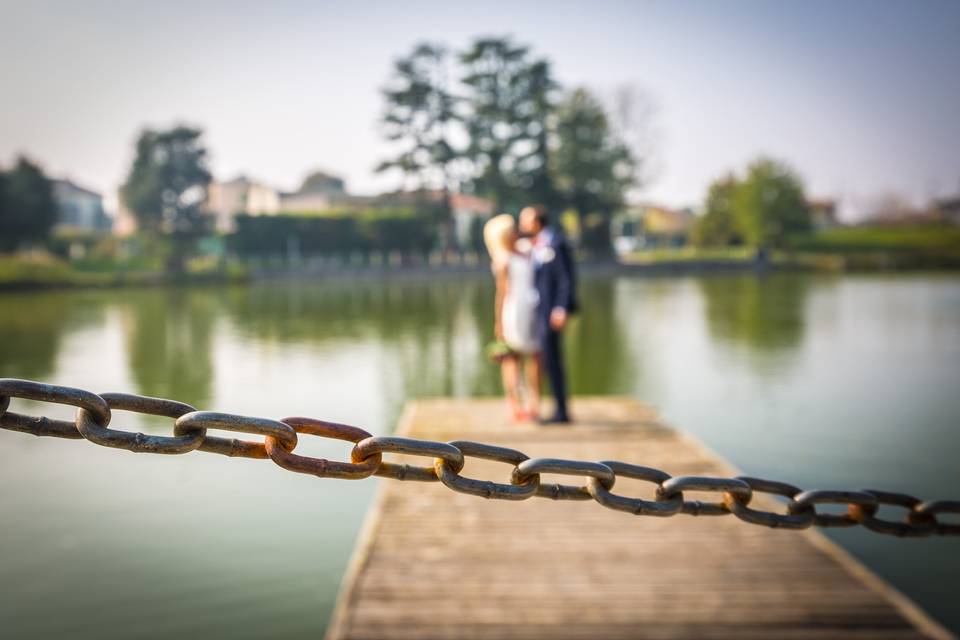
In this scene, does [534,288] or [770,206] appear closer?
[534,288]

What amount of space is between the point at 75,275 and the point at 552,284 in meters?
43.2

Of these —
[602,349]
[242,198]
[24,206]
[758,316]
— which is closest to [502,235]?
[602,349]

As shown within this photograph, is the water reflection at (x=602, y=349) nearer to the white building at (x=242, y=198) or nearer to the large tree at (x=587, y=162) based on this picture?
the large tree at (x=587, y=162)

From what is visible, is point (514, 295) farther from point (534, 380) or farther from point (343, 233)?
point (343, 233)

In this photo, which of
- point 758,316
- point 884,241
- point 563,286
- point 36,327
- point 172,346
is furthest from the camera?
point 884,241

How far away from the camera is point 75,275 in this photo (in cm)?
4219

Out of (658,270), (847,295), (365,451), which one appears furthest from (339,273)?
(365,451)

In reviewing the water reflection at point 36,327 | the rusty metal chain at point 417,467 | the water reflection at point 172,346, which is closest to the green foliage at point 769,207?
the water reflection at point 172,346

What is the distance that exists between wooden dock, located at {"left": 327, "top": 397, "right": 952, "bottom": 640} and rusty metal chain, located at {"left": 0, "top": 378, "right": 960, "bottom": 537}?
69.3 inches

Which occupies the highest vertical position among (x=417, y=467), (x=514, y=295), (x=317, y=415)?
(x=514, y=295)

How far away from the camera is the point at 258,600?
4.55 m

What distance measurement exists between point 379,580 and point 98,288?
144 feet

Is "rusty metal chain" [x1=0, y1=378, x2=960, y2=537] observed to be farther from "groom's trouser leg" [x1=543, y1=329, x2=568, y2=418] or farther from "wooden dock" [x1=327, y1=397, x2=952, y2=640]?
"groom's trouser leg" [x1=543, y1=329, x2=568, y2=418]

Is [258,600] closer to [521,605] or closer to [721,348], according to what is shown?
[521,605]
